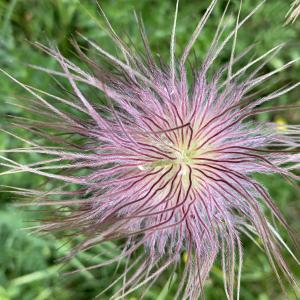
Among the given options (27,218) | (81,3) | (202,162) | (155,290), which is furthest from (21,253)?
(202,162)

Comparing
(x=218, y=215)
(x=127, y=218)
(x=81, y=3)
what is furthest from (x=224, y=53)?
(x=127, y=218)

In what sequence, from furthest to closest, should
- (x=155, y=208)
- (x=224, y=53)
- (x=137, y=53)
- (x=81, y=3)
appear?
1. (x=224, y=53)
2. (x=81, y=3)
3. (x=137, y=53)
4. (x=155, y=208)

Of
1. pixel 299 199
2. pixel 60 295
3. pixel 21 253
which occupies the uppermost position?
pixel 299 199

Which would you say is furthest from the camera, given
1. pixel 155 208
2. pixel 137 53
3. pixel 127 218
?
pixel 137 53

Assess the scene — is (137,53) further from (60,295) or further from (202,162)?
(60,295)

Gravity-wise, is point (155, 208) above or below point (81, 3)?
below

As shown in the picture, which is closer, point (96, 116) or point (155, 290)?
point (96, 116)

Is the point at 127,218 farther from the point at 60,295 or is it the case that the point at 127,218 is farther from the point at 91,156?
the point at 60,295
